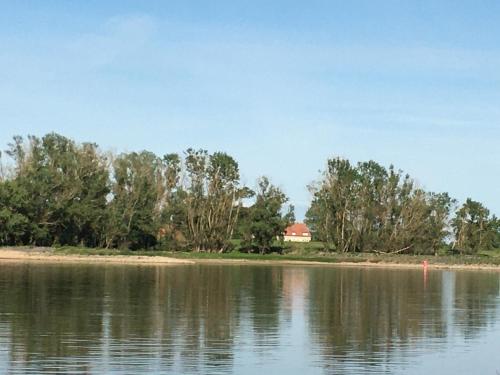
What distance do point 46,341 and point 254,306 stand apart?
16.0 metres

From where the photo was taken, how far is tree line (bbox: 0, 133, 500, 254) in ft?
324

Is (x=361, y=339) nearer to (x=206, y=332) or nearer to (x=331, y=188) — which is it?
(x=206, y=332)

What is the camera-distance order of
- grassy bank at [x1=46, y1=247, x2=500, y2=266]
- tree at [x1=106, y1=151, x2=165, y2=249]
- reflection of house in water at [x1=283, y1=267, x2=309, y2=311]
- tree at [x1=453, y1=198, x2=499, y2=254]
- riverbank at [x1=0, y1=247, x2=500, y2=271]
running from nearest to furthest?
reflection of house in water at [x1=283, y1=267, x2=309, y2=311], riverbank at [x1=0, y1=247, x2=500, y2=271], grassy bank at [x1=46, y1=247, x2=500, y2=266], tree at [x1=106, y1=151, x2=165, y2=249], tree at [x1=453, y1=198, x2=499, y2=254]

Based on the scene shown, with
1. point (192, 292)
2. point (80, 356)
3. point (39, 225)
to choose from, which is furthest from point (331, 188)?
point (80, 356)

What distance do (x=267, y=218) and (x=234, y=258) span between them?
9184 millimetres

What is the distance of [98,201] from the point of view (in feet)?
335

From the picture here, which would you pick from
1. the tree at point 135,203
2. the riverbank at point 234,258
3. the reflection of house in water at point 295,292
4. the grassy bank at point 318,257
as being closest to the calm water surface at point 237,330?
the reflection of house in water at point 295,292

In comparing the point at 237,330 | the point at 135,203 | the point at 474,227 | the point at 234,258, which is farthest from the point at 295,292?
the point at 474,227

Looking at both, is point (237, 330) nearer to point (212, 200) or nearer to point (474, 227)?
point (212, 200)

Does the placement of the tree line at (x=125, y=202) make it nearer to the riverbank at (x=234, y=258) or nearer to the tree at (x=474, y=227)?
the riverbank at (x=234, y=258)

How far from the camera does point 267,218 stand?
11006 centimetres

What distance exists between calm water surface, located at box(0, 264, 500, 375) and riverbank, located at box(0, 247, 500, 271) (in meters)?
39.8

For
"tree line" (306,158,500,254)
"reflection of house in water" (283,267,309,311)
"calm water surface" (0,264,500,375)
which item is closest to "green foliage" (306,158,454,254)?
"tree line" (306,158,500,254)

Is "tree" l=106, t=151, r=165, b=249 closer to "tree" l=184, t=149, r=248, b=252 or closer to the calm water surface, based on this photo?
"tree" l=184, t=149, r=248, b=252
